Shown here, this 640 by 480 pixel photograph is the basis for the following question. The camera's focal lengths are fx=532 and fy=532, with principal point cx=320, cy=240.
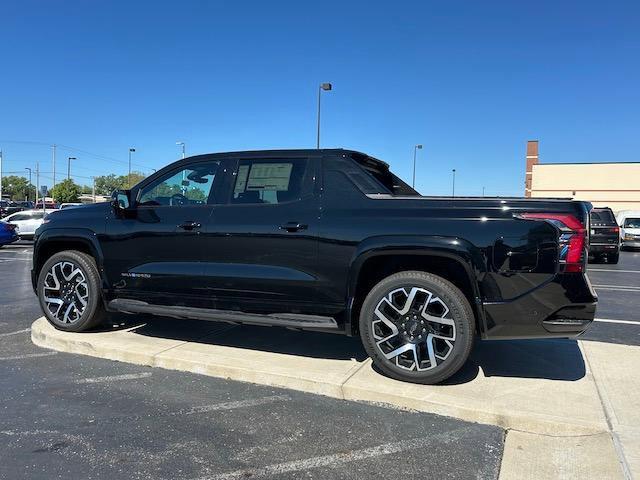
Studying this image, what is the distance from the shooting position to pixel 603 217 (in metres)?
18.0

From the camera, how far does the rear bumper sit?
3.84 metres

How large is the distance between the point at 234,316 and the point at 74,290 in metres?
1.99

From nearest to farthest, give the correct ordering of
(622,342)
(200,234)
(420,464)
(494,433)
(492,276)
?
1. (420,464)
2. (494,433)
3. (492,276)
4. (200,234)
5. (622,342)

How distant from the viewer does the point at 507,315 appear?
391 centimetres

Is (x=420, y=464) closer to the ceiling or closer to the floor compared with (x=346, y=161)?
closer to the floor

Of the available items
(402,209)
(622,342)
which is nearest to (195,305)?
(402,209)

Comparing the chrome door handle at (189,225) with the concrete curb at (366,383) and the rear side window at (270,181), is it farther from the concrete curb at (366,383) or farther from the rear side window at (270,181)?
the concrete curb at (366,383)

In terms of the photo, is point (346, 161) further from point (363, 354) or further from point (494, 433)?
point (494, 433)

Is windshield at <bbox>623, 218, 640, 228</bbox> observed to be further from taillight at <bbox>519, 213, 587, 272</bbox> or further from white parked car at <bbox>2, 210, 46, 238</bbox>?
white parked car at <bbox>2, 210, 46, 238</bbox>

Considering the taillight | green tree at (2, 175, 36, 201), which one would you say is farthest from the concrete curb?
green tree at (2, 175, 36, 201)

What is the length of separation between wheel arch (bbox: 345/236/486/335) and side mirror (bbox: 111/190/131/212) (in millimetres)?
2376

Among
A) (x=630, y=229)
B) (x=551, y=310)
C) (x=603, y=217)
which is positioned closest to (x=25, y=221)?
(x=603, y=217)

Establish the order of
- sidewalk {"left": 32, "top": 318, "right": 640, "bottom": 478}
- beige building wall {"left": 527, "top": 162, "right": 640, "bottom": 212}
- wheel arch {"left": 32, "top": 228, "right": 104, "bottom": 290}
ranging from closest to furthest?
sidewalk {"left": 32, "top": 318, "right": 640, "bottom": 478} < wheel arch {"left": 32, "top": 228, "right": 104, "bottom": 290} < beige building wall {"left": 527, "top": 162, "right": 640, "bottom": 212}

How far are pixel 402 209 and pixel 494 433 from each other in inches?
68.4
